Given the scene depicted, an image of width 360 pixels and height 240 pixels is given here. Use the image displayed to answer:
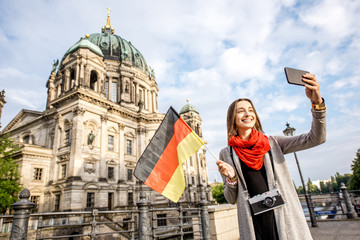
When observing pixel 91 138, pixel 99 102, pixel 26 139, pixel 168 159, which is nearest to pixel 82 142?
pixel 91 138

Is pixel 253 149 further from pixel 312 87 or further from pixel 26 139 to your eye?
pixel 26 139

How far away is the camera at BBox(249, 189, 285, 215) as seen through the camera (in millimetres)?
2079

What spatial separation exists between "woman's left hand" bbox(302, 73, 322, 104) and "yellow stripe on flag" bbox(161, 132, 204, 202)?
245cm

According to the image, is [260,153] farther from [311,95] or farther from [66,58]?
[66,58]

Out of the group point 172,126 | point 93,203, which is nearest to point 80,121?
point 93,203

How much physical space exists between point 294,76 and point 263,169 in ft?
3.43

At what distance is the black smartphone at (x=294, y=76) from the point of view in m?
1.96

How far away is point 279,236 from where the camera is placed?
2037 millimetres

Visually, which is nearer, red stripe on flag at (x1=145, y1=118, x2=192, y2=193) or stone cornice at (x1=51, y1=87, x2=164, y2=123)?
red stripe on flag at (x1=145, y1=118, x2=192, y2=193)

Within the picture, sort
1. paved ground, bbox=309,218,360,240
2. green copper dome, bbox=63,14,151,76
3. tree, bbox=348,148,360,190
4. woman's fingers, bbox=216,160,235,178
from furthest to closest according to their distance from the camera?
green copper dome, bbox=63,14,151,76 < tree, bbox=348,148,360,190 < paved ground, bbox=309,218,360,240 < woman's fingers, bbox=216,160,235,178

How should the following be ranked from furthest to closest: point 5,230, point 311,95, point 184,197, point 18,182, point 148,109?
1. point 148,109
2. point 184,197
3. point 18,182
4. point 5,230
5. point 311,95

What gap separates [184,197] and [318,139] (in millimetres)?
39506

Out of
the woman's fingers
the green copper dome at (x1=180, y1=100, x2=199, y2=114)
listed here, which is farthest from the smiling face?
the green copper dome at (x1=180, y1=100, x2=199, y2=114)

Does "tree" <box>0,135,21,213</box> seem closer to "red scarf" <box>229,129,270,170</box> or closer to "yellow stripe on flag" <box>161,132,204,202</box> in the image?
"yellow stripe on flag" <box>161,132,204,202</box>
